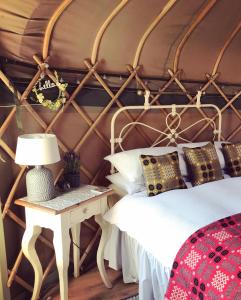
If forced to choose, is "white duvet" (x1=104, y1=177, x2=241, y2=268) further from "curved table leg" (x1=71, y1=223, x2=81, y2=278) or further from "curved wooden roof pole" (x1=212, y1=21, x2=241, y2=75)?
"curved wooden roof pole" (x1=212, y1=21, x2=241, y2=75)

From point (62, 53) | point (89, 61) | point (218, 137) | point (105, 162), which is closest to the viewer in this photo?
point (62, 53)

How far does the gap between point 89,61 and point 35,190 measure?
1.09 metres

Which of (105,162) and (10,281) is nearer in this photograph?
(10,281)

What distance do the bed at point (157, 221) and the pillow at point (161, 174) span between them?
0.18 ft

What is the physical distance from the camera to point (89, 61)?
2363 millimetres

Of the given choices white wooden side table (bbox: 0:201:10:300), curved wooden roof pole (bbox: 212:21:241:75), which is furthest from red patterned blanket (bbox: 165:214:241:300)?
curved wooden roof pole (bbox: 212:21:241:75)

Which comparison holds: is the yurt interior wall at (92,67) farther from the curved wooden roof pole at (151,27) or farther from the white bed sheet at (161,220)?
the white bed sheet at (161,220)

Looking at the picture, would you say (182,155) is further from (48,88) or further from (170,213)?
(48,88)

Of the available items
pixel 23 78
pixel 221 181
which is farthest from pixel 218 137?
pixel 23 78

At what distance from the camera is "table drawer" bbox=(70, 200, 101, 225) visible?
191 centimetres

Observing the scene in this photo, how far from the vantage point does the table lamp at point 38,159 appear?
70.4 inches

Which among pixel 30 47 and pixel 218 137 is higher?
pixel 30 47

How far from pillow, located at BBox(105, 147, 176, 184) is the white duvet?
0.15m

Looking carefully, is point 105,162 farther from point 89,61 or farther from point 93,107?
point 89,61
